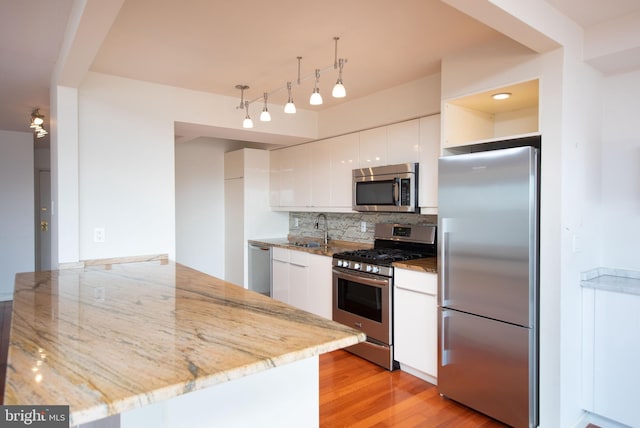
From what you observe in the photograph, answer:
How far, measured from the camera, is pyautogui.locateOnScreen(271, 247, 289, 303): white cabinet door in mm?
4387

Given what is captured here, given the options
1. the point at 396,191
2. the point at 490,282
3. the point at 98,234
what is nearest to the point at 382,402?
the point at 490,282

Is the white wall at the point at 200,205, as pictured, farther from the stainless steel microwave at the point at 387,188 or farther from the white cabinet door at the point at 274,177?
the stainless steel microwave at the point at 387,188

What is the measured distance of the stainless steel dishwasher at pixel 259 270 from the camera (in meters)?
4.84

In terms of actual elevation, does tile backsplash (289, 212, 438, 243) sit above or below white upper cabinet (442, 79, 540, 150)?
below

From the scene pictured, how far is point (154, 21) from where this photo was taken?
2.16m

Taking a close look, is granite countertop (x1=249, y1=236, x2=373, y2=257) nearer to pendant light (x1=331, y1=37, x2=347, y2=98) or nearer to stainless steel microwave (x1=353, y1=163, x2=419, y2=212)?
stainless steel microwave (x1=353, y1=163, x2=419, y2=212)

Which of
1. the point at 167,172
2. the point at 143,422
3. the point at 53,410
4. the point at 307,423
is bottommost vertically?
the point at 307,423

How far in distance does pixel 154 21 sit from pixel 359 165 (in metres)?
2.21

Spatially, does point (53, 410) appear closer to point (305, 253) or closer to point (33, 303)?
point (33, 303)

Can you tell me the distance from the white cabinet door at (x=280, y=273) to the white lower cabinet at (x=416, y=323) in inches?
63.0

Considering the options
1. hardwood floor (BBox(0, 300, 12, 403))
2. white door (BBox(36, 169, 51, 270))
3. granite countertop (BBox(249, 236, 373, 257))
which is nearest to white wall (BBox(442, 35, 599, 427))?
granite countertop (BBox(249, 236, 373, 257))

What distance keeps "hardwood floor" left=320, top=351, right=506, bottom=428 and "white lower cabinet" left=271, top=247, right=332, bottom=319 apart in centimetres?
75

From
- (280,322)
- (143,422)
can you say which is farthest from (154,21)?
(143,422)

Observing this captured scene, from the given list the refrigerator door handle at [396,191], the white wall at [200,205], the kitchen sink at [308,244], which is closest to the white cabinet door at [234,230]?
the white wall at [200,205]
